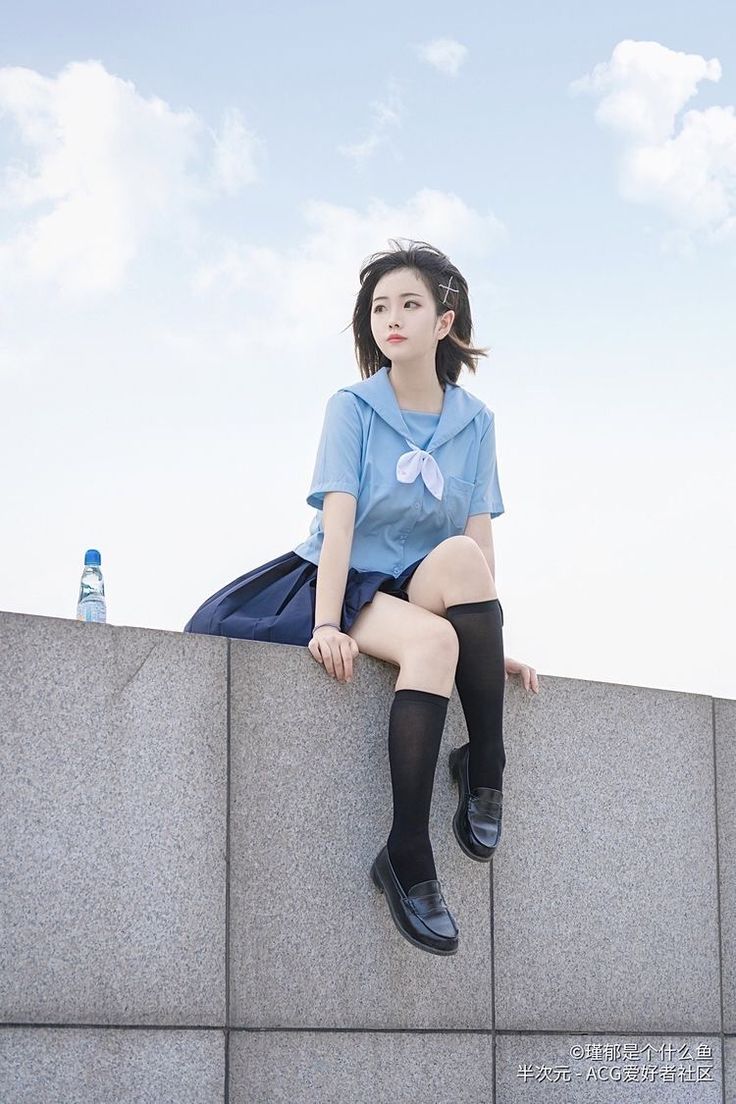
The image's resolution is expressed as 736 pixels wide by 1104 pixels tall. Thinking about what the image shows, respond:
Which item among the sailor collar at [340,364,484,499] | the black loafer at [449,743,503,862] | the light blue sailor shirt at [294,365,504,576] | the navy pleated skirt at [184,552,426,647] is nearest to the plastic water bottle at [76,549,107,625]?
the navy pleated skirt at [184,552,426,647]

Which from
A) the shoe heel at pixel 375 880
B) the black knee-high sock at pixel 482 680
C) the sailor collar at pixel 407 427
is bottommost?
the shoe heel at pixel 375 880

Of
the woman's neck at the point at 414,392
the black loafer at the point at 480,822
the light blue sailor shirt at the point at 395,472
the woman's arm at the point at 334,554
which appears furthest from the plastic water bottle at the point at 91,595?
the black loafer at the point at 480,822

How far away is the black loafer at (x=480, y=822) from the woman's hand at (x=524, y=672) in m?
0.54

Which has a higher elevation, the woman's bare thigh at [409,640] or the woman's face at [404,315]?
the woman's face at [404,315]

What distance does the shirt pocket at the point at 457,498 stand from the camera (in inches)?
201

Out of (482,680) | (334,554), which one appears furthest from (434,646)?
(334,554)

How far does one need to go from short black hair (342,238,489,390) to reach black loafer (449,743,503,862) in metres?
1.37

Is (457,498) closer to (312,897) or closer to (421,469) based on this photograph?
(421,469)

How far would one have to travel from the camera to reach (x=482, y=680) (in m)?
4.66

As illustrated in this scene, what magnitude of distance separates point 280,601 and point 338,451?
1.68 ft

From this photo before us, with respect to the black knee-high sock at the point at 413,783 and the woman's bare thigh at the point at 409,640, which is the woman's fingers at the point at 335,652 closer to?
the woman's bare thigh at the point at 409,640

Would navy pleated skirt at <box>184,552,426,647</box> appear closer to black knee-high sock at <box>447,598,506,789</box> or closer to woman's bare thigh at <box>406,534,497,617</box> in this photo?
woman's bare thigh at <box>406,534,497,617</box>

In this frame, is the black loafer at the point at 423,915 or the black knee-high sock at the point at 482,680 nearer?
the black loafer at the point at 423,915

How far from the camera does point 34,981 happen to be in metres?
3.96
